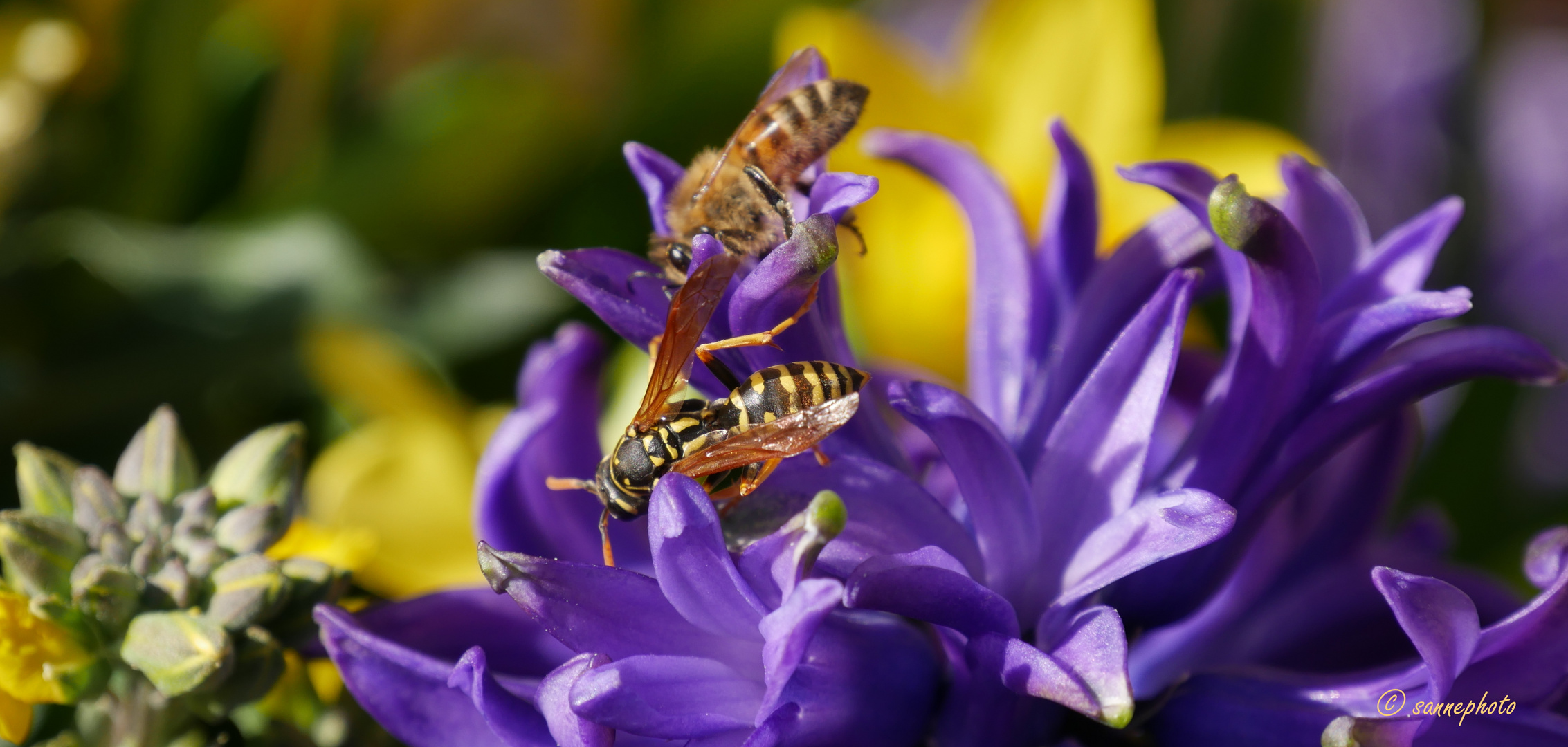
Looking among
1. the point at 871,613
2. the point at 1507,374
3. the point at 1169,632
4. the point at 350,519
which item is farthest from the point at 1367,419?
the point at 350,519

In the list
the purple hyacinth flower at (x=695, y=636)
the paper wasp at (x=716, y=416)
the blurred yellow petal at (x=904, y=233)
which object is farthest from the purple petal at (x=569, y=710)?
the blurred yellow petal at (x=904, y=233)

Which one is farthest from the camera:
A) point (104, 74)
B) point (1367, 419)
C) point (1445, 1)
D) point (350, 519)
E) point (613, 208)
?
point (1445, 1)

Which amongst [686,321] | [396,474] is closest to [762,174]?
[686,321]

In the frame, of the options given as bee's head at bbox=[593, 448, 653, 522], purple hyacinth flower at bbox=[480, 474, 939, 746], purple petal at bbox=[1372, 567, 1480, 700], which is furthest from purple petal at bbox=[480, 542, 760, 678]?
purple petal at bbox=[1372, 567, 1480, 700]

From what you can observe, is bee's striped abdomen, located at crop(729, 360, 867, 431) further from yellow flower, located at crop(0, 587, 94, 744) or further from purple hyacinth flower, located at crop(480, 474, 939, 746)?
yellow flower, located at crop(0, 587, 94, 744)

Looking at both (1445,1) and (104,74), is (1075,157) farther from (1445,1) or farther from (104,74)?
(1445,1)

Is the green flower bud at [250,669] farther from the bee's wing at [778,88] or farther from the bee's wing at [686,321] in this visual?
the bee's wing at [778,88]

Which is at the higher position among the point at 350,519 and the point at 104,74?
the point at 104,74
